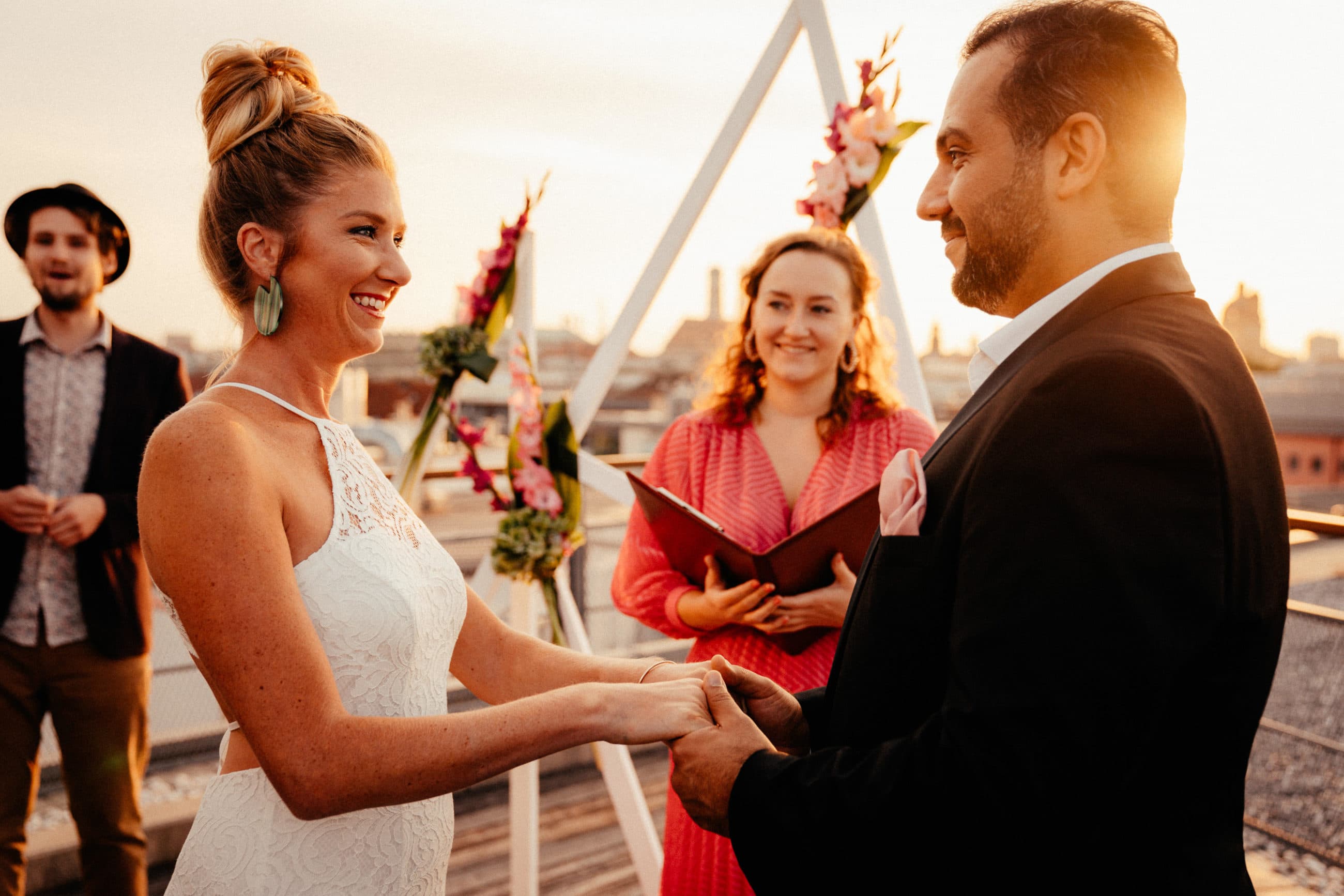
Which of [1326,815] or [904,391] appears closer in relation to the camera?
[904,391]

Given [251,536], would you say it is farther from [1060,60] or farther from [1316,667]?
[1316,667]

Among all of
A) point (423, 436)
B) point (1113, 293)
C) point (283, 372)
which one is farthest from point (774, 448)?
point (1113, 293)

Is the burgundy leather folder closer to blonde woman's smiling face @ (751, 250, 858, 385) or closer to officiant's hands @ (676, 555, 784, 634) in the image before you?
officiant's hands @ (676, 555, 784, 634)

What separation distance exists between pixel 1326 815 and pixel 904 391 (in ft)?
8.98

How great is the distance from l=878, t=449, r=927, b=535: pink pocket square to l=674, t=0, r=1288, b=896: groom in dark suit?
17 millimetres

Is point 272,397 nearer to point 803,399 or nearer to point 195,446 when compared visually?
point 195,446

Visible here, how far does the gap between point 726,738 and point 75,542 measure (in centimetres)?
224

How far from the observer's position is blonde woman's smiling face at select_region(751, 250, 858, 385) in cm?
236

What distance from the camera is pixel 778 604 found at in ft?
6.56

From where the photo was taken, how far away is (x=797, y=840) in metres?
1.07

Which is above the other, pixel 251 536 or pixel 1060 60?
pixel 1060 60

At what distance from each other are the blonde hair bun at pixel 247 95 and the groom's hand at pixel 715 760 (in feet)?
3.82

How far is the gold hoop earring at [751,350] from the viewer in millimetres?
2510

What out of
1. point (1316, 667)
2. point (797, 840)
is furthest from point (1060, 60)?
point (1316, 667)
